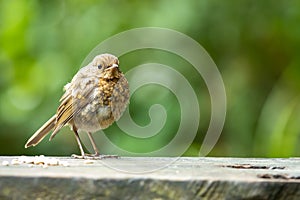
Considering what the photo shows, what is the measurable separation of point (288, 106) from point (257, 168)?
269 cm

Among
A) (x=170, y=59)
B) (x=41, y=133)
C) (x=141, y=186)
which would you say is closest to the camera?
(x=141, y=186)

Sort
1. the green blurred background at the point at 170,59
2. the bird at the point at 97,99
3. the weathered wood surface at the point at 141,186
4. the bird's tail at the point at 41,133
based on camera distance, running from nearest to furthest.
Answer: the weathered wood surface at the point at 141,186, the bird at the point at 97,99, the bird's tail at the point at 41,133, the green blurred background at the point at 170,59

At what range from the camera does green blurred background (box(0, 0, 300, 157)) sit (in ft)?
16.9

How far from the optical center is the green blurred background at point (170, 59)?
16.9 feet

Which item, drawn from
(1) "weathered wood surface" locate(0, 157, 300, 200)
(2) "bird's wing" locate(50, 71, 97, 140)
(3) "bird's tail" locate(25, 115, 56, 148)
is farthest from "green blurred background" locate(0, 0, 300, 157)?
(1) "weathered wood surface" locate(0, 157, 300, 200)

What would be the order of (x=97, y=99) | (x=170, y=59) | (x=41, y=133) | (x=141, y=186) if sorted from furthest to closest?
(x=170, y=59) → (x=41, y=133) → (x=97, y=99) → (x=141, y=186)

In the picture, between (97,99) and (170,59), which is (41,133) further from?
(170,59)

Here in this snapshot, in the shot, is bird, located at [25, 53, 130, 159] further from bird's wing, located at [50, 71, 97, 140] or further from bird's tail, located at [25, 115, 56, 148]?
bird's tail, located at [25, 115, 56, 148]

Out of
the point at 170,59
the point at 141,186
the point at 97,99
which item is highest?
the point at 141,186

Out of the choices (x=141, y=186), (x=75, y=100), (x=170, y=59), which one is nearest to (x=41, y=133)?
(x=75, y=100)

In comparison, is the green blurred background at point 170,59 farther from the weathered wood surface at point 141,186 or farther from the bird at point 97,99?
the weathered wood surface at point 141,186

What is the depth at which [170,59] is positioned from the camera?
536 centimetres

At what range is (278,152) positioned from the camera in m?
4.81

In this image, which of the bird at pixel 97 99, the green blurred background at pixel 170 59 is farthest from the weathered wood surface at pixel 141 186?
the green blurred background at pixel 170 59
